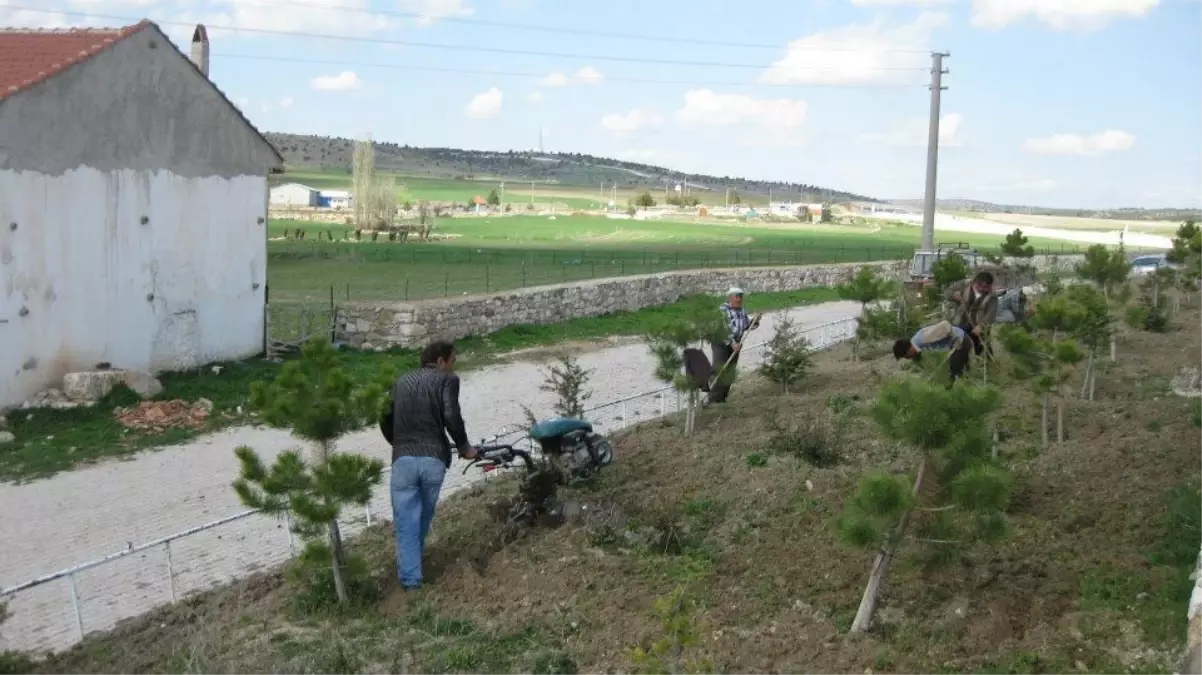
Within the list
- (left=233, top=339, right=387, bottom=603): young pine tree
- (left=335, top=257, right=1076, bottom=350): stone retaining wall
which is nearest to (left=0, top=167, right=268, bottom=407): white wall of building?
(left=335, top=257, right=1076, bottom=350): stone retaining wall

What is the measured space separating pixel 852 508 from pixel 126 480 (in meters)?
8.98

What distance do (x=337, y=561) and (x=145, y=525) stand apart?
4245 millimetres

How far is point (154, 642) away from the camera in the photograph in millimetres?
7348

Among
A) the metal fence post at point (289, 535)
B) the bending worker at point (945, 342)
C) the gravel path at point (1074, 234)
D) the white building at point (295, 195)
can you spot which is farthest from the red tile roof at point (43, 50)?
the white building at point (295, 195)

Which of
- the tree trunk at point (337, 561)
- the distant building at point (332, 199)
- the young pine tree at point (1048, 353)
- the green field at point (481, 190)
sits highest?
the green field at point (481, 190)

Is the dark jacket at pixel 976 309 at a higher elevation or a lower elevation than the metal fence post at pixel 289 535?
higher

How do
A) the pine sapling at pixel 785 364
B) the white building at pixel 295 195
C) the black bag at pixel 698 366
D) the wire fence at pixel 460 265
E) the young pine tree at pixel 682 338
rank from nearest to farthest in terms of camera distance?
the black bag at pixel 698 366
the young pine tree at pixel 682 338
the pine sapling at pixel 785 364
the wire fence at pixel 460 265
the white building at pixel 295 195

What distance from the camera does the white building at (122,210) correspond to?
1515cm

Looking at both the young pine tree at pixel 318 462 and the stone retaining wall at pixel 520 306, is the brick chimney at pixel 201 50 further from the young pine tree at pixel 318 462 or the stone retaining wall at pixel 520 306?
the young pine tree at pixel 318 462

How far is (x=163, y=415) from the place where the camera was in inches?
594

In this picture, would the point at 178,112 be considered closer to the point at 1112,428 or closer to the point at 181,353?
the point at 181,353

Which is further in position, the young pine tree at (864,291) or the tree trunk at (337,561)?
the young pine tree at (864,291)

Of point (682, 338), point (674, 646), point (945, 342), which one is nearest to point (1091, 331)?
point (945, 342)

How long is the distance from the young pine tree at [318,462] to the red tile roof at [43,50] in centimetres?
988
